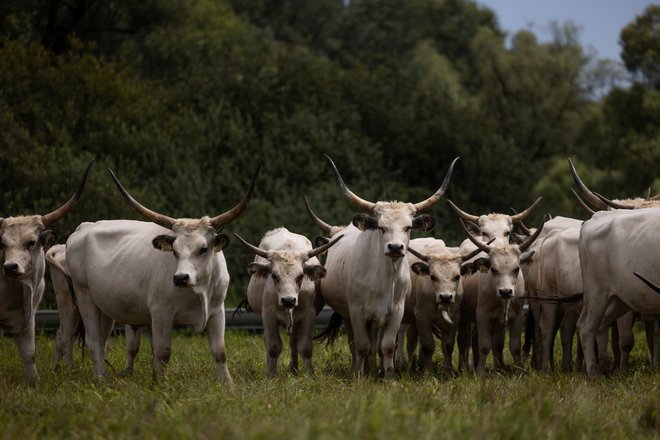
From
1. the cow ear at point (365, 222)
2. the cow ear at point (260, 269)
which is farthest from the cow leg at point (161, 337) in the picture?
the cow ear at point (365, 222)

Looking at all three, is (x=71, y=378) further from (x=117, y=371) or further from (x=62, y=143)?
(x=62, y=143)

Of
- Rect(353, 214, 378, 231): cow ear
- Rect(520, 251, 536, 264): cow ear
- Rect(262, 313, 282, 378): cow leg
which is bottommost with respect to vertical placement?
Rect(262, 313, 282, 378): cow leg

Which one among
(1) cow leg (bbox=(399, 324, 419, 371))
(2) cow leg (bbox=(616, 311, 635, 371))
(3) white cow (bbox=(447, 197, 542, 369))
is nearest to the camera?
(2) cow leg (bbox=(616, 311, 635, 371))

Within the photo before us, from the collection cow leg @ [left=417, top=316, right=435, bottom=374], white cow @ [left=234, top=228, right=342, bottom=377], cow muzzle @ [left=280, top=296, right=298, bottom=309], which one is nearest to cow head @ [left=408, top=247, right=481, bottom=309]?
cow leg @ [left=417, top=316, right=435, bottom=374]

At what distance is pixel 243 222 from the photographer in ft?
91.9

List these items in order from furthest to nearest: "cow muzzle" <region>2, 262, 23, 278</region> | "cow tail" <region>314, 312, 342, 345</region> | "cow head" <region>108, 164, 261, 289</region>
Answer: "cow tail" <region>314, 312, 342, 345</region>
"cow muzzle" <region>2, 262, 23, 278</region>
"cow head" <region>108, 164, 261, 289</region>

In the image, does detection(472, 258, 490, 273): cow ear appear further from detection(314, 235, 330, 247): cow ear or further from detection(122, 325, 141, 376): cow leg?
detection(122, 325, 141, 376): cow leg

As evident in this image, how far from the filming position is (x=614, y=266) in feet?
38.5

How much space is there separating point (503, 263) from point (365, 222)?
1.73 meters

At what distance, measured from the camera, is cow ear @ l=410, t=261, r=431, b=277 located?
12.9 meters

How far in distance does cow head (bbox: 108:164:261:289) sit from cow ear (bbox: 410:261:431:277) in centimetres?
246

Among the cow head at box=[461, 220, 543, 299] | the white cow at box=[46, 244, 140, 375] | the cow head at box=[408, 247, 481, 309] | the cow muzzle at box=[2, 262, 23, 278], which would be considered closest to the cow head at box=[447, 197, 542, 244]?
the cow head at box=[461, 220, 543, 299]

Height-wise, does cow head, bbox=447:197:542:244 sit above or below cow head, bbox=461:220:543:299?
above

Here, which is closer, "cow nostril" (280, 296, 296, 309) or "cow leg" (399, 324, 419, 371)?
"cow nostril" (280, 296, 296, 309)
